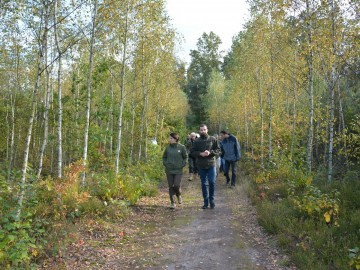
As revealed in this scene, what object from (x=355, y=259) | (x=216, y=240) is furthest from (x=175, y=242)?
(x=355, y=259)

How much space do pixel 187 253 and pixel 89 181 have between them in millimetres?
4189

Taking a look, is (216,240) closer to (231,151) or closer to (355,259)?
(355,259)

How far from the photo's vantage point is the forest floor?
4.82 m

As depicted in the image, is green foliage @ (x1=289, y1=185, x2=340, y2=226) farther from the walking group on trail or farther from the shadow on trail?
the walking group on trail

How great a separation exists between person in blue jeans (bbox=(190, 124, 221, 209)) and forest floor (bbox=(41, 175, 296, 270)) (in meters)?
0.53

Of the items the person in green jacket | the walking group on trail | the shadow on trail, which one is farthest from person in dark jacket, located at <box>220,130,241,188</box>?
the person in green jacket

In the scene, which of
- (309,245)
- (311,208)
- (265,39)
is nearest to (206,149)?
(311,208)

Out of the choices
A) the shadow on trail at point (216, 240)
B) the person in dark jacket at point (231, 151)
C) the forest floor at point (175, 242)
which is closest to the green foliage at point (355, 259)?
the forest floor at point (175, 242)

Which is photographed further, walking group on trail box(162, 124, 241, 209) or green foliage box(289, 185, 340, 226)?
walking group on trail box(162, 124, 241, 209)

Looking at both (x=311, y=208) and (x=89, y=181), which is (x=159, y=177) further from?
(x=311, y=208)

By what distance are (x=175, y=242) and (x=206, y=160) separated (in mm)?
2621

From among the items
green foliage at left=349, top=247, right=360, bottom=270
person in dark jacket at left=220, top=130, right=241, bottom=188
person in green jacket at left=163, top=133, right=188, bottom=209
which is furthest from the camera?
person in dark jacket at left=220, top=130, right=241, bottom=188

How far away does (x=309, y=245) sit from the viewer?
4.92 metres

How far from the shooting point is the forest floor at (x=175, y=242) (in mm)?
4824
